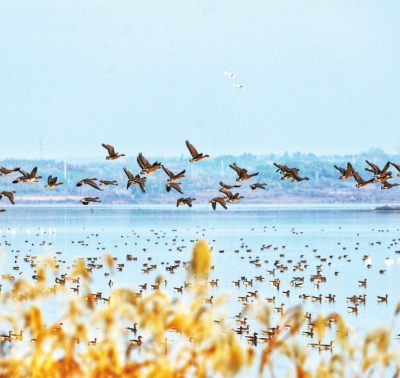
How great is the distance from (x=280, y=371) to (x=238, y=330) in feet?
16.1

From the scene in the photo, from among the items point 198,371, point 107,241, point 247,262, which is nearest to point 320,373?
point 198,371

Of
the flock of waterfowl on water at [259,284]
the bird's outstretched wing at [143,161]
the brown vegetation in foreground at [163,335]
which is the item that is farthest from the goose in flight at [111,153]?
the brown vegetation in foreground at [163,335]

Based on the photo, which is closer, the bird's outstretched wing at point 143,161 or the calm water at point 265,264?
the bird's outstretched wing at point 143,161

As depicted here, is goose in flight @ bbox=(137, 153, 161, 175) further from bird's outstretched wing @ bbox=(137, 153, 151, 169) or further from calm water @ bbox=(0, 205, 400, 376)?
calm water @ bbox=(0, 205, 400, 376)

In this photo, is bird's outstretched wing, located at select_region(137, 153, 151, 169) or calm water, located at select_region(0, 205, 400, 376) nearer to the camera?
bird's outstretched wing, located at select_region(137, 153, 151, 169)

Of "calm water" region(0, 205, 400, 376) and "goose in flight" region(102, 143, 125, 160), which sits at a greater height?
"goose in flight" region(102, 143, 125, 160)

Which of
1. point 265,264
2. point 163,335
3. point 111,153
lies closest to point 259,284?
point 265,264

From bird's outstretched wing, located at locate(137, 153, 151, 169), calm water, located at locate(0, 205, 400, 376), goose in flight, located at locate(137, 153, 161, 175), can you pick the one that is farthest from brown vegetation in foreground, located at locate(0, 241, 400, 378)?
bird's outstretched wing, located at locate(137, 153, 151, 169)

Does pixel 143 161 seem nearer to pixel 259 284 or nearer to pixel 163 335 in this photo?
pixel 163 335

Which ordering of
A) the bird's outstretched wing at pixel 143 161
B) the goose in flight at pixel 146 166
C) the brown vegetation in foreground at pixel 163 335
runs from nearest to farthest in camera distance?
the brown vegetation in foreground at pixel 163 335
the goose in flight at pixel 146 166
the bird's outstretched wing at pixel 143 161

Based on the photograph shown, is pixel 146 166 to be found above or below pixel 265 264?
above

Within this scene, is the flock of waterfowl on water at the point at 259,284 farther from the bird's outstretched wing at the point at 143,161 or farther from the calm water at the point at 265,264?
the bird's outstretched wing at the point at 143,161

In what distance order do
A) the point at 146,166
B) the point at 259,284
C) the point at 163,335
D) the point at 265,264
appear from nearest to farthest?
the point at 163,335 → the point at 146,166 → the point at 259,284 → the point at 265,264

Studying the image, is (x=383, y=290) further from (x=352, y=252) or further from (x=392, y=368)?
(x=352, y=252)
